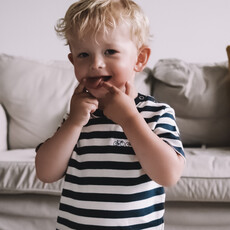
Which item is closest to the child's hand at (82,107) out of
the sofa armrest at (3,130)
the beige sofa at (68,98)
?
the beige sofa at (68,98)

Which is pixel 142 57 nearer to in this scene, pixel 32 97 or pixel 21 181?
pixel 21 181

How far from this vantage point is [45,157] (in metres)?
0.72

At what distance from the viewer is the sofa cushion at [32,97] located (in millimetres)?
1800

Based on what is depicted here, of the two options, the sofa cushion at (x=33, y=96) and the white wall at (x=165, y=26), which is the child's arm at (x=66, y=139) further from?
the white wall at (x=165, y=26)

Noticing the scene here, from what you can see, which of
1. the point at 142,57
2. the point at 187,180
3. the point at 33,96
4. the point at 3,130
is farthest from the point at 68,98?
the point at 142,57

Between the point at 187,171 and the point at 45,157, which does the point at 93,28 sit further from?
the point at 187,171

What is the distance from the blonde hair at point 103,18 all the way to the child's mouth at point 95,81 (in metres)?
0.08

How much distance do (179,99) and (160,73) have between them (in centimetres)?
17

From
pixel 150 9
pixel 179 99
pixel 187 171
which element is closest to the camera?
pixel 187 171

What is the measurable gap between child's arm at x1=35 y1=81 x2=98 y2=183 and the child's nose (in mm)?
46

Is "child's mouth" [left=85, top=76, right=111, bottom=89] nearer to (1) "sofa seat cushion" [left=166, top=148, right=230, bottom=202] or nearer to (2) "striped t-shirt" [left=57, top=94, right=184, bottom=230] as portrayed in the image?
(2) "striped t-shirt" [left=57, top=94, right=184, bottom=230]

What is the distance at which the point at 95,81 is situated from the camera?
0.70 m

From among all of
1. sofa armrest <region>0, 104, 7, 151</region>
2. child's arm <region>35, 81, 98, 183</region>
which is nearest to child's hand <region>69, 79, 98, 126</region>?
child's arm <region>35, 81, 98, 183</region>

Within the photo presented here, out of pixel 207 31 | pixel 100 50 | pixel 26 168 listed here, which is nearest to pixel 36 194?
pixel 26 168
